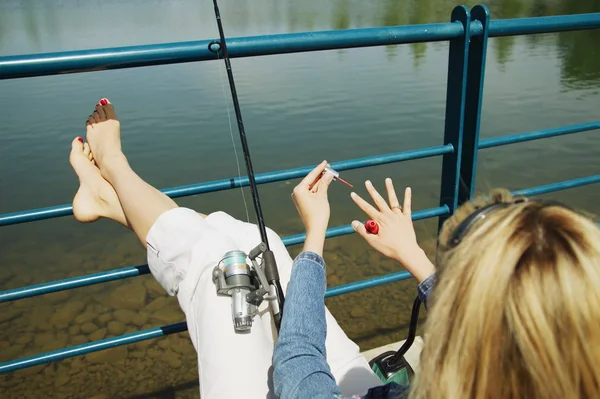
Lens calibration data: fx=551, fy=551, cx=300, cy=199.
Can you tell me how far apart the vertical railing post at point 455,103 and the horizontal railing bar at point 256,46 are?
0.05m

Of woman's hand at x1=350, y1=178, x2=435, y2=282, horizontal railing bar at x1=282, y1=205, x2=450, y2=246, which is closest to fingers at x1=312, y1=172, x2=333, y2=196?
woman's hand at x1=350, y1=178, x2=435, y2=282

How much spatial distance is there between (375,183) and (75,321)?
12.1 ft

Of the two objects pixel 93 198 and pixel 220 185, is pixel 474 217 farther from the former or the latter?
pixel 93 198

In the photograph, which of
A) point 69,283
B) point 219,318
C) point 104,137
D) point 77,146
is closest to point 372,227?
point 219,318

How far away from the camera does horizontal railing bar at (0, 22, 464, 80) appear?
1.61m

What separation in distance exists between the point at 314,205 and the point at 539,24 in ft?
3.67

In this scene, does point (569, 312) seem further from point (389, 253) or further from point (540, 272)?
point (389, 253)

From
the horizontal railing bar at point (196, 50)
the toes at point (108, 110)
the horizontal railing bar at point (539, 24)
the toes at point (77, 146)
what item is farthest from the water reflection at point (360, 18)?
the toes at point (77, 146)

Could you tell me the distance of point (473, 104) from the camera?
2131 millimetres

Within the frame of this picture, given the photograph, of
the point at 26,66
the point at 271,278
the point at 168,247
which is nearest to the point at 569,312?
the point at 271,278

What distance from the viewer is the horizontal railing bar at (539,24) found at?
1.98 m

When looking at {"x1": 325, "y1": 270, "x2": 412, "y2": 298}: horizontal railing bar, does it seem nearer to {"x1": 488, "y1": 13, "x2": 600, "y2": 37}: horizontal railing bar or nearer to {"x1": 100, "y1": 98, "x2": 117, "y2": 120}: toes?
{"x1": 488, "y1": 13, "x2": 600, "y2": 37}: horizontal railing bar

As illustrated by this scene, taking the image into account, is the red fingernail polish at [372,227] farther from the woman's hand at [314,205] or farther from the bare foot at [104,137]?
the bare foot at [104,137]

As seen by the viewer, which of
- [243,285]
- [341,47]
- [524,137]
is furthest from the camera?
[524,137]
